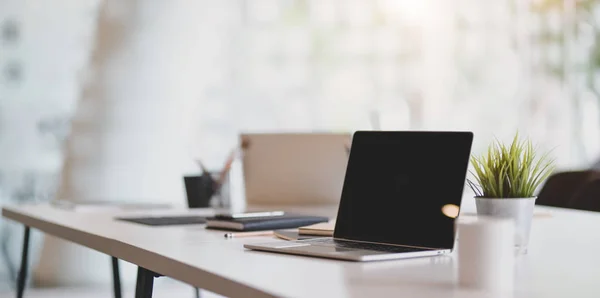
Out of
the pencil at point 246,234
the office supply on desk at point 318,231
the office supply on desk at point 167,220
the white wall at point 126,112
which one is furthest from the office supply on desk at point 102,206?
the white wall at point 126,112

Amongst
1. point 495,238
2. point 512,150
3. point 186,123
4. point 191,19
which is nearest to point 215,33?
point 191,19

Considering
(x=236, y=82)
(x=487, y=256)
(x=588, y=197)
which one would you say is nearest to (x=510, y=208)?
(x=487, y=256)

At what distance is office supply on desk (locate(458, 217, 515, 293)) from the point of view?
110 cm

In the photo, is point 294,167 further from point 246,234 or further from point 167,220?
point 246,234

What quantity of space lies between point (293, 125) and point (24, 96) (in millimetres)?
1578

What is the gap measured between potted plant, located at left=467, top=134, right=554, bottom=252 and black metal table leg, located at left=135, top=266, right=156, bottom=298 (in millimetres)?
608

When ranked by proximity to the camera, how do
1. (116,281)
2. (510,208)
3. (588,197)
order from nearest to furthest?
(510,208) < (116,281) < (588,197)

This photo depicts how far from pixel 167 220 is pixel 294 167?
0.90 metres

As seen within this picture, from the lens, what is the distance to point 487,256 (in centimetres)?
111

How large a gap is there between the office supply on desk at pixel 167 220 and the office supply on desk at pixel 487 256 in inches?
43.2

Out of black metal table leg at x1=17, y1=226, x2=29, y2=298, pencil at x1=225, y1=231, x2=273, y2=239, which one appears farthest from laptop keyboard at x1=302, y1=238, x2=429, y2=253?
black metal table leg at x1=17, y1=226, x2=29, y2=298

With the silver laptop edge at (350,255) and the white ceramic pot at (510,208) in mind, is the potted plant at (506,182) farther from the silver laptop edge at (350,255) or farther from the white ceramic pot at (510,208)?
the silver laptop edge at (350,255)

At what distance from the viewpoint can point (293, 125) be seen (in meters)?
5.48

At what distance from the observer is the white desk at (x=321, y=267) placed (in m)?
1.09
